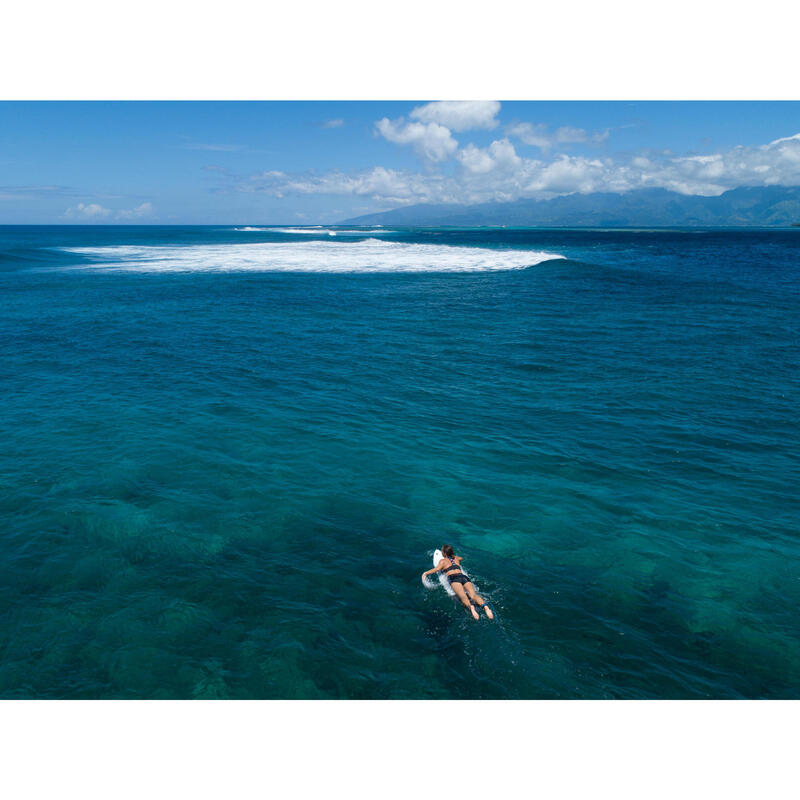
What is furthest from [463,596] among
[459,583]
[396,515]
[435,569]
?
[396,515]

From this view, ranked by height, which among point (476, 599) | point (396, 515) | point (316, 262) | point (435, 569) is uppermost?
point (316, 262)

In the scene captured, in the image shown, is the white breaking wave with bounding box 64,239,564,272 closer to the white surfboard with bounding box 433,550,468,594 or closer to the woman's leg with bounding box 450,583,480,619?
the white surfboard with bounding box 433,550,468,594

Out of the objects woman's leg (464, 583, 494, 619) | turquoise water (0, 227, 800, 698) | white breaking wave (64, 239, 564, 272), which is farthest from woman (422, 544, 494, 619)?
white breaking wave (64, 239, 564, 272)

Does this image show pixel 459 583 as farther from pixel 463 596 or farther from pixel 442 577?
pixel 442 577

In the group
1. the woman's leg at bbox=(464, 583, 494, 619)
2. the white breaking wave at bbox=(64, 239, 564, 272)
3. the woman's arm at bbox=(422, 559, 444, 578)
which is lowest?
the woman's leg at bbox=(464, 583, 494, 619)

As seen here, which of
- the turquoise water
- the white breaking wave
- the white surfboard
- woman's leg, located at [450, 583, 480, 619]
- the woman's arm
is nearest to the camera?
the turquoise water

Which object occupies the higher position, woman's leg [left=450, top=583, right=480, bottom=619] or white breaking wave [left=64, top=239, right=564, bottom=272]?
white breaking wave [left=64, top=239, right=564, bottom=272]

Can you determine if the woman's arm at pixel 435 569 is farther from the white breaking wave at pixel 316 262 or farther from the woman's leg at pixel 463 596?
the white breaking wave at pixel 316 262

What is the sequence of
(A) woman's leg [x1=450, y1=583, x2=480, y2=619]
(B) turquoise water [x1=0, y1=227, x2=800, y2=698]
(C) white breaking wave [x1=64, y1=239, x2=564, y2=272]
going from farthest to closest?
(C) white breaking wave [x1=64, y1=239, x2=564, y2=272] < (A) woman's leg [x1=450, y1=583, x2=480, y2=619] < (B) turquoise water [x1=0, y1=227, x2=800, y2=698]

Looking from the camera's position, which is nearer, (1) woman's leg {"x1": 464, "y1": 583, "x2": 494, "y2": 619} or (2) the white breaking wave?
(1) woman's leg {"x1": 464, "y1": 583, "x2": 494, "y2": 619}
